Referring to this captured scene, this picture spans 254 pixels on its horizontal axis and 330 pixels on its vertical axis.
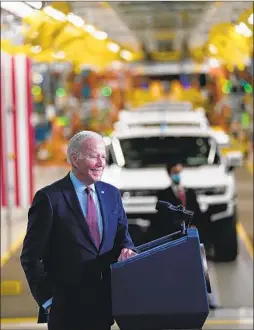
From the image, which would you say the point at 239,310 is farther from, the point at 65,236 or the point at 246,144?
the point at 246,144

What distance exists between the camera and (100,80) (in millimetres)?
26016

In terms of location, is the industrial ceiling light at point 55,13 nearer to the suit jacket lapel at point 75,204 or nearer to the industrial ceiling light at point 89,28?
the industrial ceiling light at point 89,28

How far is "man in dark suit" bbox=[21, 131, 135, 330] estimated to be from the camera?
3.64 m

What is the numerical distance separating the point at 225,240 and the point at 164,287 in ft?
18.2

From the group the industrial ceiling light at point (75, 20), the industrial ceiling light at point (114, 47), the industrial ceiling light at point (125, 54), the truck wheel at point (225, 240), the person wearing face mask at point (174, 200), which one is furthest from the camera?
the industrial ceiling light at point (125, 54)

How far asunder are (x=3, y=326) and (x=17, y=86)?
2891 mm

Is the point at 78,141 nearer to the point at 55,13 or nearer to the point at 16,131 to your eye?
the point at 55,13

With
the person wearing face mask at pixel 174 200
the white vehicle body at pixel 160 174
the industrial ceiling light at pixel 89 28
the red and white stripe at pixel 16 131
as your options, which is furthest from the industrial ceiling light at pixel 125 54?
the person wearing face mask at pixel 174 200

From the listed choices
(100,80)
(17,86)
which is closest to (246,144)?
(100,80)

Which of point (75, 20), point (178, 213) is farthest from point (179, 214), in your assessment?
point (75, 20)

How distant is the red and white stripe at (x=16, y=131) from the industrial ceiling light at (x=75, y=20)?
723 millimetres

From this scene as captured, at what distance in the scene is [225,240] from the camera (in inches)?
351

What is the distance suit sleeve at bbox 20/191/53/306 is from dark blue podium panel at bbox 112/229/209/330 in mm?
402

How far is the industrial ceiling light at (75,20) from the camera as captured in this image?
8.30m
